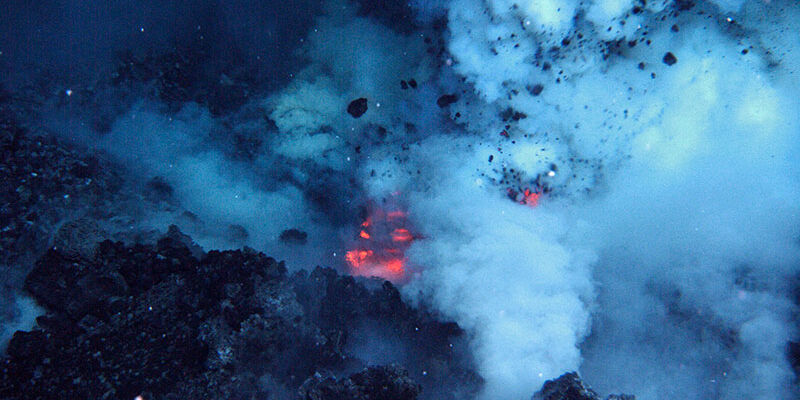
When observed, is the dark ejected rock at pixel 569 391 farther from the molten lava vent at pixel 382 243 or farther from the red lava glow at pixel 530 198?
the red lava glow at pixel 530 198

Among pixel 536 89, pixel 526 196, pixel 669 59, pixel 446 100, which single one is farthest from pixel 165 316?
pixel 669 59

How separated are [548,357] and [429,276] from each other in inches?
97.3

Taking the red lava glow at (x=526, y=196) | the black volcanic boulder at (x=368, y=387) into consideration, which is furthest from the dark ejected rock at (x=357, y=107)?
the black volcanic boulder at (x=368, y=387)

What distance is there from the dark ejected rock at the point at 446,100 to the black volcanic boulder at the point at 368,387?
630 centimetres

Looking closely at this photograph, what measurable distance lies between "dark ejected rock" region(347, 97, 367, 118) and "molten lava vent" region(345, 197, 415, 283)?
7.87 feet

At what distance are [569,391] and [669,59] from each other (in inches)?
295

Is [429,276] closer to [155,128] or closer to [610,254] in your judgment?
[610,254]

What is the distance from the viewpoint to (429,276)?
293 inches

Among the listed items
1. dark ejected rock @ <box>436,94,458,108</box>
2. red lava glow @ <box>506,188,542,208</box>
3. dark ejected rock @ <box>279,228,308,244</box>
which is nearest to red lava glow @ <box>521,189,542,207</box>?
red lava glow @ <box>506,188,542,208</box>

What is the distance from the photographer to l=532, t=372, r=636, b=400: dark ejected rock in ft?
15.7

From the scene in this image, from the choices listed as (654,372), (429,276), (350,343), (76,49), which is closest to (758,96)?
(654,372)

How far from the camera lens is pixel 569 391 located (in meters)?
4.82

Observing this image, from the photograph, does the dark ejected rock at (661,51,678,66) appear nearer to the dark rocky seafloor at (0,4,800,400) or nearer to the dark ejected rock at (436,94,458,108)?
the dark ejected rock at (436,94,458,108)

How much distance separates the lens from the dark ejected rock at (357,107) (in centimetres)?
966
